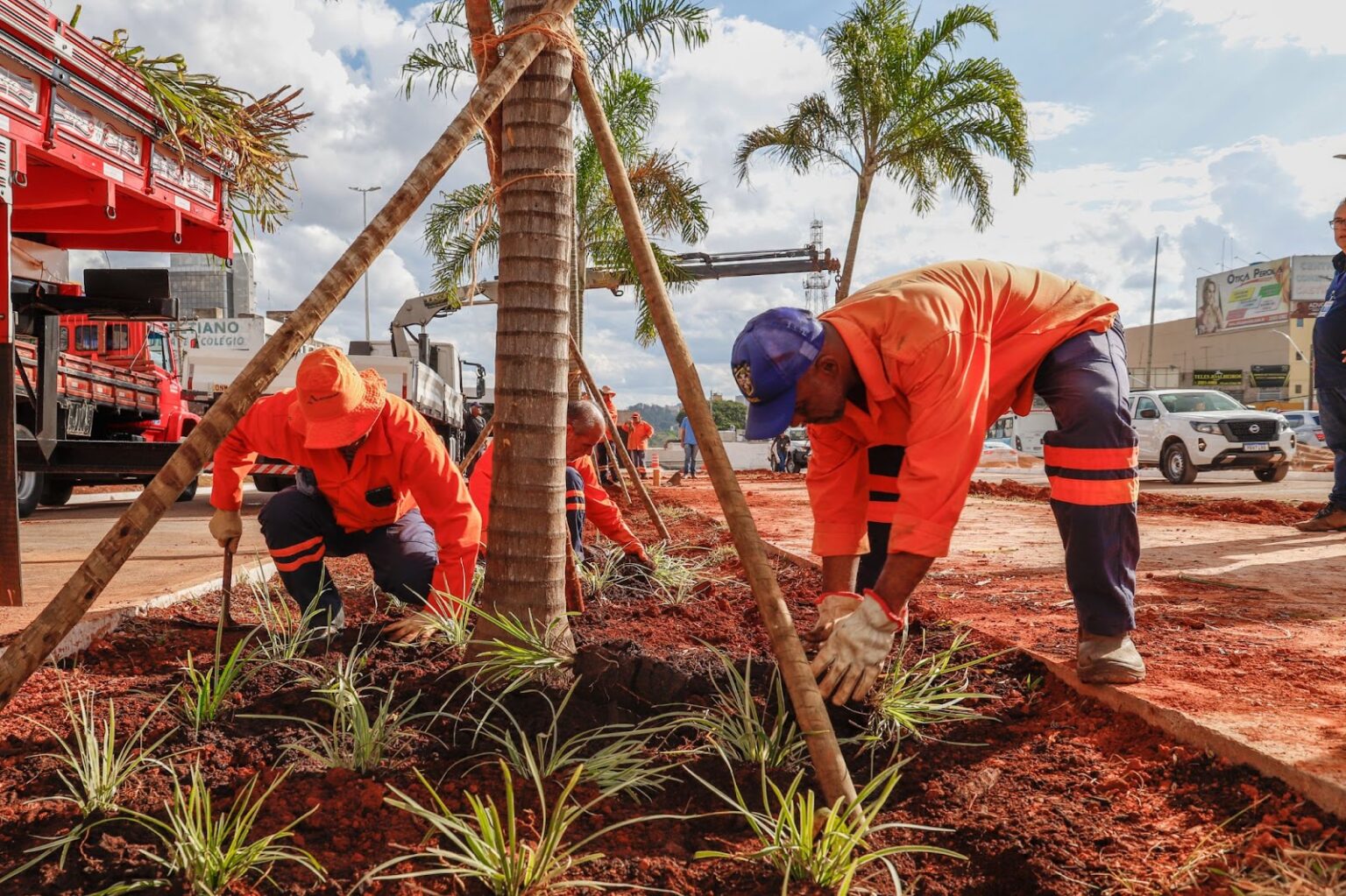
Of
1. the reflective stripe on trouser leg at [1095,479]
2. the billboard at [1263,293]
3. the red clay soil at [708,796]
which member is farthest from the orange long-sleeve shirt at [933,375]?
the billboard at [1263,293]

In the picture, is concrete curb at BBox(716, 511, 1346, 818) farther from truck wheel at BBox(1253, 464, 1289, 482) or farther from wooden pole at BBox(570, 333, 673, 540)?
truck wheel at BBox(1253, 464, 1289, 482)

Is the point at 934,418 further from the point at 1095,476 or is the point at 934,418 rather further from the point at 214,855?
the point at 214,855

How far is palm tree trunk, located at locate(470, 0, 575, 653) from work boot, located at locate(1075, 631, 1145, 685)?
1.54 m

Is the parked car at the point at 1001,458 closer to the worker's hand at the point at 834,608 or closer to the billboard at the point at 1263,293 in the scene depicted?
the worker's hand at the point at 834,608

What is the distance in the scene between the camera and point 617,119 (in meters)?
13.2

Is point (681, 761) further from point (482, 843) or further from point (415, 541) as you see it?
point (415, 541)

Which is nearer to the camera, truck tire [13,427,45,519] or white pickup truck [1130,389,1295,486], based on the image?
truck tire [13,427,45,519]

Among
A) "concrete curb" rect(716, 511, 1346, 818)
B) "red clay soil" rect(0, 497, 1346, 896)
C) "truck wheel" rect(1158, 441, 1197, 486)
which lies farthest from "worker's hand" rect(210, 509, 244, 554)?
"truck wheel" rect(1158, 441, 1197, 486)

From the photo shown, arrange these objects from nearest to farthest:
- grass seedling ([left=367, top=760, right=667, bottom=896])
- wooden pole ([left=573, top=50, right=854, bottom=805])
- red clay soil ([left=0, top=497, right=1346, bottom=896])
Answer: grass seedling ([left=367, top=760, right=667, bottom=896])
red clay soil ([left=0, top=497, right=1346, bottom=896])
wooden pole ([left=573, top=50, right=854, bottom=805])

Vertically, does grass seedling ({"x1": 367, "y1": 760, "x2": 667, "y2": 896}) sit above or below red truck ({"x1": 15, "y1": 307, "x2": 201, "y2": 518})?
below

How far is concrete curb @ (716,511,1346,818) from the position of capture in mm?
1743

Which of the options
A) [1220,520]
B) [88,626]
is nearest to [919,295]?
[88,626]

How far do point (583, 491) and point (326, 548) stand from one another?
1361 millimetres

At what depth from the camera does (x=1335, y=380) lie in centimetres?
609
